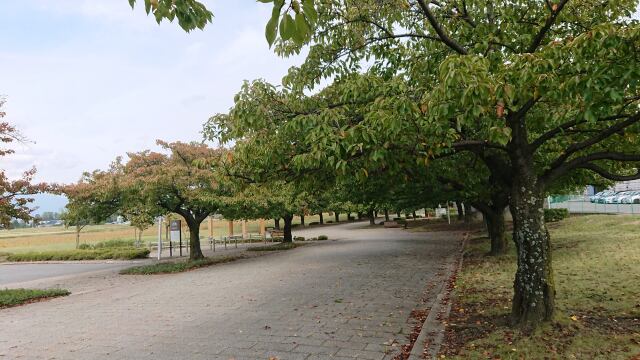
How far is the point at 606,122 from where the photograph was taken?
655cm

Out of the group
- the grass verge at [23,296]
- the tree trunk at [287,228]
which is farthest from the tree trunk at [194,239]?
the tree trunk at [287,228]

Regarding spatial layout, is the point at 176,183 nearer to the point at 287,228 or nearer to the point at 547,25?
the point at 287,228

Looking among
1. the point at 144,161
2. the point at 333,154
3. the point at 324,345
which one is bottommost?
the point at 324,345

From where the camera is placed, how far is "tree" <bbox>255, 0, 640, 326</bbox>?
4105 mm

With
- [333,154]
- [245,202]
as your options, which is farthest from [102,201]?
[333,154]

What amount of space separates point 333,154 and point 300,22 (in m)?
3.12

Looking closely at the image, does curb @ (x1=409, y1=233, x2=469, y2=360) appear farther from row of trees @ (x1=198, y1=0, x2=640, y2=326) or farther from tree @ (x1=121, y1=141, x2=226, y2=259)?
tree @ (x1=121, y1=141, x2=226, y2=259)

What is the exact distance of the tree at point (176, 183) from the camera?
50.7 feet

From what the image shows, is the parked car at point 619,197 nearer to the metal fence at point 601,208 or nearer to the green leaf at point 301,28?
the metal fence at point 601,208

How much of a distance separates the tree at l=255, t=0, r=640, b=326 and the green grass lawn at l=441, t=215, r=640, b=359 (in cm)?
47

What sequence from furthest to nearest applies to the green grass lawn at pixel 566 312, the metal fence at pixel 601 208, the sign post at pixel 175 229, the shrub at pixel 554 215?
the metal fence at pixel 601 208
the shrub at pixel 554 215
the sign post at pixel 175 229
the green grass lawn at pixel 566 312

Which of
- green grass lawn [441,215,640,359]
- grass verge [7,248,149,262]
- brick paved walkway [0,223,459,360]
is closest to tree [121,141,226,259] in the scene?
brick paved walkway [0,223,459,360]

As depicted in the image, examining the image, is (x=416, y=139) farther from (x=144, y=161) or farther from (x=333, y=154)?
(x=144, y=161)

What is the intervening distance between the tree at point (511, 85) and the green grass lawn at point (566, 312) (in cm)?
47
